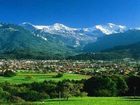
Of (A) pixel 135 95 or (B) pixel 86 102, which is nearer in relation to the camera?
(B) pixel 86 102

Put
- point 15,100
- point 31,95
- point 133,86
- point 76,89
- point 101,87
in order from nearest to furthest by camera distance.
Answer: point 15,100, point 31,95, point 76,89, point 101,87, point 133,86

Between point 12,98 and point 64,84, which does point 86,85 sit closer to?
point 64,84

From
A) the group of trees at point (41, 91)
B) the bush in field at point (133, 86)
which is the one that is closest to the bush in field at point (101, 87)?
the group of trees at point (41, 91)

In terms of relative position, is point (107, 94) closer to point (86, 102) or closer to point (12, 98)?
point (86, 102)

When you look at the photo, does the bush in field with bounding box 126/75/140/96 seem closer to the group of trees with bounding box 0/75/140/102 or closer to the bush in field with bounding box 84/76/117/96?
the group of trees with bounding box 0/75/140/102

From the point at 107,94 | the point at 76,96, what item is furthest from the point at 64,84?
the point at 107,94

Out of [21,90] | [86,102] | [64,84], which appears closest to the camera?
[86,102]

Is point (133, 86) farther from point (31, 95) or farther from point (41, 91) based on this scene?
point (31, 95)

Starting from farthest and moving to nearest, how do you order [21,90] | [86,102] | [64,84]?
[64,84], [21,90], [86,102]

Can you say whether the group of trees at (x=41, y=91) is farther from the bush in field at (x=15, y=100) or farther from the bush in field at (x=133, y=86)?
the bush in field at (x=133, y=86)

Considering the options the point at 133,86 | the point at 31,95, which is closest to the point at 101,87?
the point at 133,86
